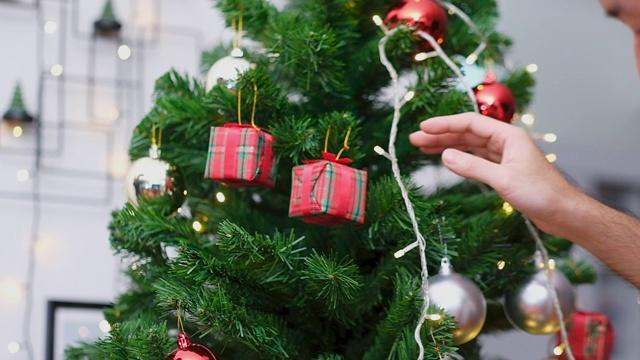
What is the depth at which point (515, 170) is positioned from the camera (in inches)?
35.6

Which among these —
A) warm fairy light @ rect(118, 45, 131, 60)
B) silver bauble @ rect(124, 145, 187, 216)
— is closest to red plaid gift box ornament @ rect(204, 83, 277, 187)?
silver bauble @ rect(124, 145, 187, 216)

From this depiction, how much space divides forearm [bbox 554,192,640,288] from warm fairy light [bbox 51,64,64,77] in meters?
0.98

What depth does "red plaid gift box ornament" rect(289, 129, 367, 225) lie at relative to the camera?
836 mm

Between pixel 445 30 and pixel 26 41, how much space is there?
0.86 meters

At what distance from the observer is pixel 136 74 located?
1.62 m

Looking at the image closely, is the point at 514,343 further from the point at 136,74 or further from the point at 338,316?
the point at 338,316

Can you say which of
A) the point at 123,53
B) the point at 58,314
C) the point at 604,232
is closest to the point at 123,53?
the point at 123,53

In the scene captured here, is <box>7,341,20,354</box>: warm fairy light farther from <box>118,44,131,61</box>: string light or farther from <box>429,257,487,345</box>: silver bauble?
<box>429,257,487,345</box>: silver bauble

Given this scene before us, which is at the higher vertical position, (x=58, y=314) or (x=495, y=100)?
(x=495, y=100)

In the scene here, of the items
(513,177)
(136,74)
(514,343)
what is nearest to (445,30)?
(513,177)

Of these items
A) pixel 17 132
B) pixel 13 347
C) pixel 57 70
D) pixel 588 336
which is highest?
pixel 57 70

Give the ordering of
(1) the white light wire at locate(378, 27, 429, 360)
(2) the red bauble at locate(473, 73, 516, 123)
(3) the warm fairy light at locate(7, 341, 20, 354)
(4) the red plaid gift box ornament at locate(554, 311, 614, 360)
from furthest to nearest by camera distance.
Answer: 1. (3) the warm fairy light at locate(7, 341, 20, 354)
2. (4) the red plaid gift box ornament at locate(554, 311, 614, 360)
3. (2) the red bauble at locate(473, 73, 516, 123)
4. (1) the white light wire at locate(378, 27, 429, 360)

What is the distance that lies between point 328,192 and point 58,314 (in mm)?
839

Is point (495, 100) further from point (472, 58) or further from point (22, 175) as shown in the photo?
point (22, 175)
